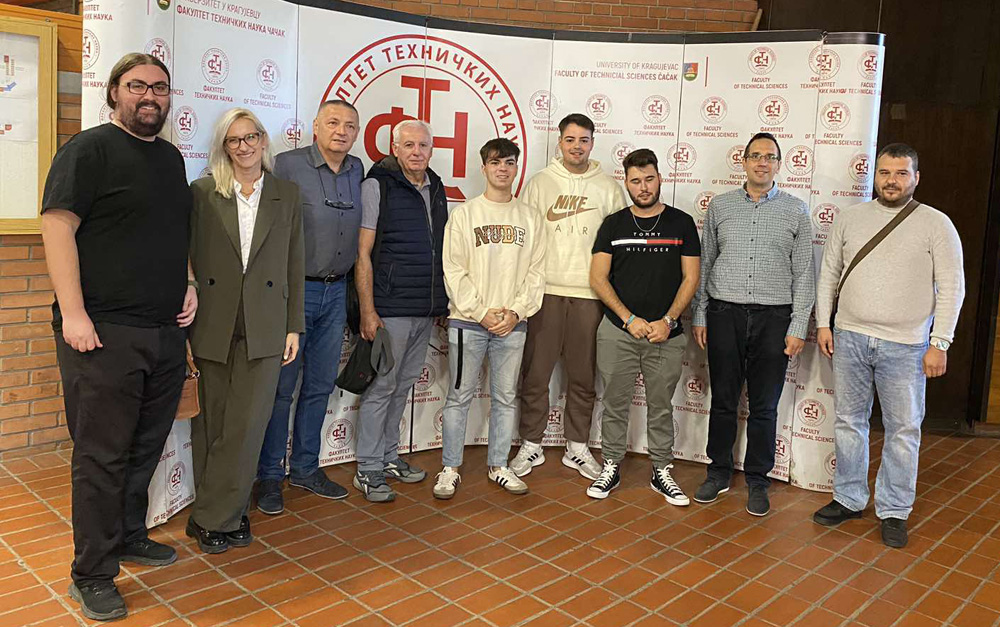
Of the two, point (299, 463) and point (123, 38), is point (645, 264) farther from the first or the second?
point (123, 38)

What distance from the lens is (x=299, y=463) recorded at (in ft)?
14.3

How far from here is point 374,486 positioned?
4281mm

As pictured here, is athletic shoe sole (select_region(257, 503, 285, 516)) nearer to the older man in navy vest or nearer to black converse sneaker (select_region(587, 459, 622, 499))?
the older man in navy vest

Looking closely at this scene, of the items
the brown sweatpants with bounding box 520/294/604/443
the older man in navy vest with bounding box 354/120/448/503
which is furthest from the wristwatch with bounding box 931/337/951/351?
the older man in navy vest with bounding box 354/120/448/503

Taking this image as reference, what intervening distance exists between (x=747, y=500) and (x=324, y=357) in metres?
2.33

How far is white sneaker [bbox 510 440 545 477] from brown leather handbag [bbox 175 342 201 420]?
188 cm

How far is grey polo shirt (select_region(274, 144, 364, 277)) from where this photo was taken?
3990mm

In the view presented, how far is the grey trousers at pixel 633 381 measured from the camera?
14.8ft

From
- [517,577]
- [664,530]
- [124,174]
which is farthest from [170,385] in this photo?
[664,530]

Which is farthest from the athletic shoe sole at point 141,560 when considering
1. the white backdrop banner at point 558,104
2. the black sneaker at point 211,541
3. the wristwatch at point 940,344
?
the wristwatch at point 940,344

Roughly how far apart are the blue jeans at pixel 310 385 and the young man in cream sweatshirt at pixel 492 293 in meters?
0.60

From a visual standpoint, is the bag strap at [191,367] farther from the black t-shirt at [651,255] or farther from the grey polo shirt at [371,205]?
the black t-shirt at [651,255]

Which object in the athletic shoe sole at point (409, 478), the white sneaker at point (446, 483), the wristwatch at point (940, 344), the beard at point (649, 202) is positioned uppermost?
the beard at point (649, 202)

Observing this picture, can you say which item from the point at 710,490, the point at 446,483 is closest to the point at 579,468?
the point at 710,490
